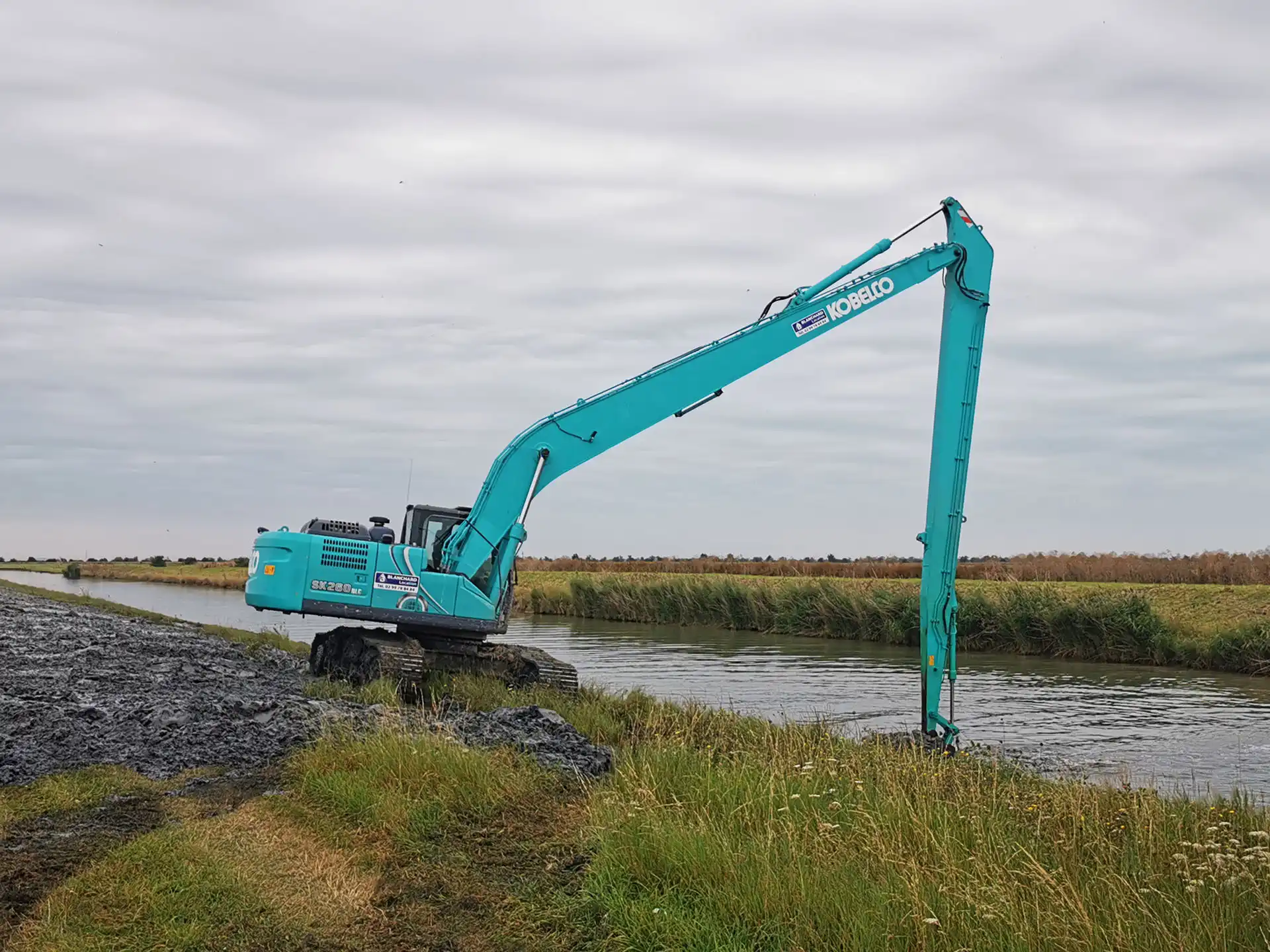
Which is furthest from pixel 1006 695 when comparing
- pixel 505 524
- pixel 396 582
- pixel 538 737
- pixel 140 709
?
pixel 140 709

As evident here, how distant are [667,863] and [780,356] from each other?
11099 mm

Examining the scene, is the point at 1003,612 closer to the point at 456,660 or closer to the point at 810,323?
the point at 810,323

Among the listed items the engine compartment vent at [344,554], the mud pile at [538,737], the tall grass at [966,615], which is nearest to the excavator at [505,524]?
the engine compartment vent at [344,554]

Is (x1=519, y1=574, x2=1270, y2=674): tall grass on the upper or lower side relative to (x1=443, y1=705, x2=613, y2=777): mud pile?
upper

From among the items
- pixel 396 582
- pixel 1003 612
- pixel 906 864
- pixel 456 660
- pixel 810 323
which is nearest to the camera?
pixel 906 864

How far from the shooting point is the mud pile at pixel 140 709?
1113 centimetres

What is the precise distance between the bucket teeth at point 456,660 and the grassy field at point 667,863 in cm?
733

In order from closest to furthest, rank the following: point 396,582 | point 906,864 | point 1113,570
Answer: point 906,864 < point 396,582 < point 1113,570

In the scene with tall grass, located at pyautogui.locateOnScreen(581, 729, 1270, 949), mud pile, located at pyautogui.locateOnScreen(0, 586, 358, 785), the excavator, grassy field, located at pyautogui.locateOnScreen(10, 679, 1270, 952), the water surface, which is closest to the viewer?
tall grass, located at pyautogui.locateOnScreen(581, 729, 1270, 949)

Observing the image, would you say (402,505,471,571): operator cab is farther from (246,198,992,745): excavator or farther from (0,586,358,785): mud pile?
(0,586,358,785): mud pile

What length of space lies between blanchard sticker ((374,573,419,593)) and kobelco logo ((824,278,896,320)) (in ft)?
24.4

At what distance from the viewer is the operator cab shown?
18.0 meters

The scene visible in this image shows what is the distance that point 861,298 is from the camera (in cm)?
1675

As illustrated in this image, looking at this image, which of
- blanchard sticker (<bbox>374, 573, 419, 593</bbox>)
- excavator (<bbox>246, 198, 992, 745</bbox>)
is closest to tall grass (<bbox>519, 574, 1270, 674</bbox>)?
excavator (<bbox>246, 198, 992, 745</bbox>)
